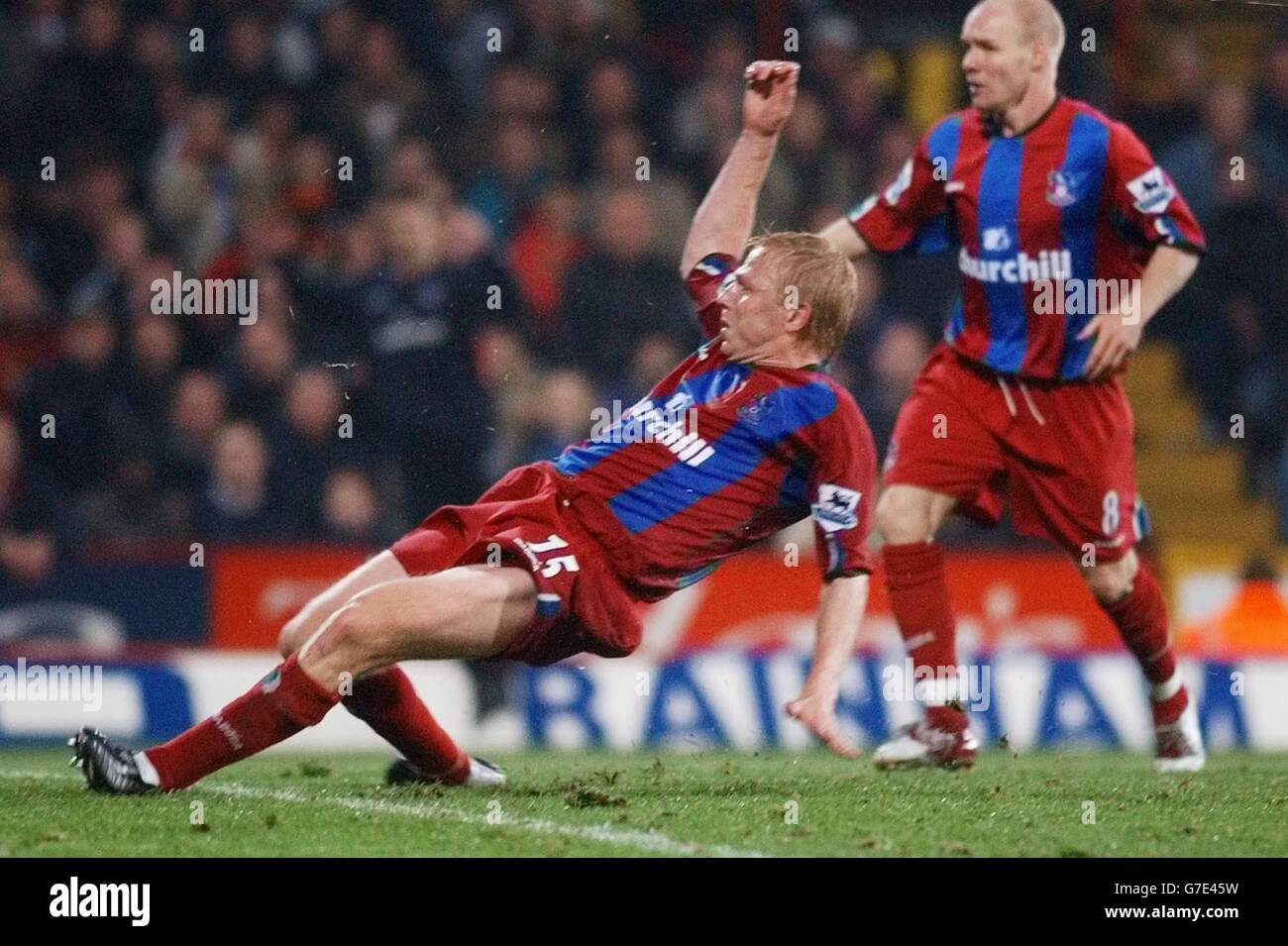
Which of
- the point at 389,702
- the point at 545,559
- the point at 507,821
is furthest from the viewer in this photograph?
the point at 389,702

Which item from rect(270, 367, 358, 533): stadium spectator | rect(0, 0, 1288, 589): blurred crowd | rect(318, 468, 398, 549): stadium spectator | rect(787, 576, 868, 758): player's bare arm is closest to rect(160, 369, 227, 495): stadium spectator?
rect(0, 0, 1288, 589): blurred crowd

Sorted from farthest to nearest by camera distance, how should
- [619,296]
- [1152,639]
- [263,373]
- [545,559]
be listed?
[619,296] < [263,373] < [1152,639] < [545,559]

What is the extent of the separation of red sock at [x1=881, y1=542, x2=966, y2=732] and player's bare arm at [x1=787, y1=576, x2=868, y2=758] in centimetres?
107

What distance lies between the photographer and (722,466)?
4.84 m

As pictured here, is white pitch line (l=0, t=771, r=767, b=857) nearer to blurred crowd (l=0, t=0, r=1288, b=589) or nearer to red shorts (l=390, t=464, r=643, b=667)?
red shorts (l=390, t=464, r=643, b=667)

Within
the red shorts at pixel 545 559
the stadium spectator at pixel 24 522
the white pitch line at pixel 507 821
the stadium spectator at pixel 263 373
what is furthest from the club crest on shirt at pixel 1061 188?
the stadium spectator at pixel 24 522

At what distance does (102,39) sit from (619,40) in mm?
2383

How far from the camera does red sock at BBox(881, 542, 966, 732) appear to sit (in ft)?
18.9

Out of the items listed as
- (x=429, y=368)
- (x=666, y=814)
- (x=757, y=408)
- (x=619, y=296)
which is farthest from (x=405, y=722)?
(x=619, y=296)

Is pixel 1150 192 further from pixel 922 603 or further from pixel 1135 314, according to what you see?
pixel 922 603

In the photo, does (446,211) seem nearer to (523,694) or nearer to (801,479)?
(523,694)

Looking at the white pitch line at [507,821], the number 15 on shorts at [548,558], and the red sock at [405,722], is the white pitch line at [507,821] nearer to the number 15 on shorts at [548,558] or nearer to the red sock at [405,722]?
the red sock at [405,722]

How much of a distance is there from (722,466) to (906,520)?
3.80 feet

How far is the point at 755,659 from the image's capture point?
8.09 meters
